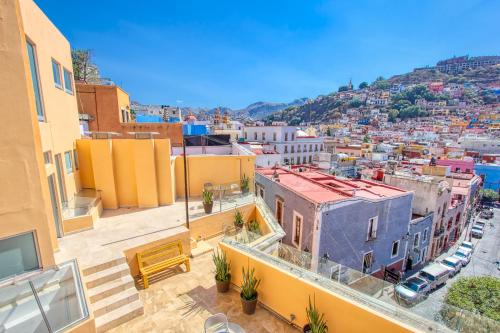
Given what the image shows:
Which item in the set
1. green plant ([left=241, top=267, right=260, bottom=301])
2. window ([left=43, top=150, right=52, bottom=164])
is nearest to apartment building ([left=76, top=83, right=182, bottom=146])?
window ([left=43, top=150, right=52, bottom=164])

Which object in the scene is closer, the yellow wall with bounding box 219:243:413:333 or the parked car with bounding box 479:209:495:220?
the yellow wall with bounding box 219:243:413:333

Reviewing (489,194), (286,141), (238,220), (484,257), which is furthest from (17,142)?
(489,194)

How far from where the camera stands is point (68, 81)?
370 inches

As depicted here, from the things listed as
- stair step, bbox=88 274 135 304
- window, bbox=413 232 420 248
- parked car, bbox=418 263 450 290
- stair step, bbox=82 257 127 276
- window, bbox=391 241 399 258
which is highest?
stair step, bbox=82 257 127 276

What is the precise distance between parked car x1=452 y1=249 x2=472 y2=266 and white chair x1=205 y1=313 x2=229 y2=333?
95.0 ft

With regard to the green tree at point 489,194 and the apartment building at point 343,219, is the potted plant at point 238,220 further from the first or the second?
the green tree at point 489,194

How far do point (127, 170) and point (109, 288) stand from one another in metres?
5.55

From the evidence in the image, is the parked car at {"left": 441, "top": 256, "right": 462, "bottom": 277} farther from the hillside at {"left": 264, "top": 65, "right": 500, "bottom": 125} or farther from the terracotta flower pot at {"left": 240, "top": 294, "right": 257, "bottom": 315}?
the hillside at {"left": 264, "top": 65, "right": 500, "bottom": 125}

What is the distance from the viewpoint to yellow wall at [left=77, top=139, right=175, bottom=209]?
9320 millimetres

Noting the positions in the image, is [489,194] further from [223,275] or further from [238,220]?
[223,275]

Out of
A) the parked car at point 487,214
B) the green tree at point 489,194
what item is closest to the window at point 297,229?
the parked car at point 487,214

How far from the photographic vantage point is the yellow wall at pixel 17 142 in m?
4.31

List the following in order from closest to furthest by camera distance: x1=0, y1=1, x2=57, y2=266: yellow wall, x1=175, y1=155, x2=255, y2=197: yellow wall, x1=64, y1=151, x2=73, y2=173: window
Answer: x1=0, y1=1, x2=57, y2=266: yellow wall
x1=64, y1=151, x2=73, y2=173: window
x1=175, y1=155, x2=255, y2=197: yellow wall

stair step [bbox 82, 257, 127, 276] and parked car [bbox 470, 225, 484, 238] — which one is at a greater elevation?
stair step [bbox 82, 257, 127, 276]
